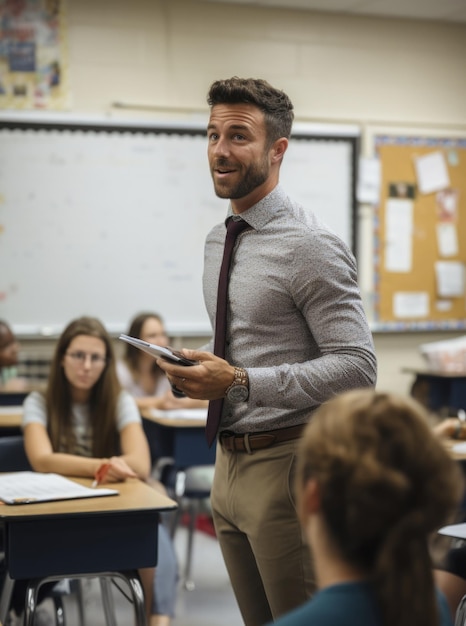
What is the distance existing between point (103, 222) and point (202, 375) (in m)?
4.17

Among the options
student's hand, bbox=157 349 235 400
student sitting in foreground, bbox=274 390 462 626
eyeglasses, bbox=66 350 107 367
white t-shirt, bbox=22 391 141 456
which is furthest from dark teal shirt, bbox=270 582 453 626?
eyeglasses, bbox=66 350 107 367

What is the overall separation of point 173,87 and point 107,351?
9.43 feet

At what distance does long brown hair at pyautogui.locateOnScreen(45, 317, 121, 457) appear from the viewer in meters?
3.31

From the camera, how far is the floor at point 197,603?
150 inches

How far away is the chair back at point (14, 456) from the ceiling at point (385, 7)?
3648 mm

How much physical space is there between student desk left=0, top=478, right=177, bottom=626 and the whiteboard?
329 centimetres

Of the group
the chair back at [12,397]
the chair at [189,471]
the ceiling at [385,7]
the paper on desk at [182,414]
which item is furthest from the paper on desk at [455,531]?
the ceiling at [385,7]

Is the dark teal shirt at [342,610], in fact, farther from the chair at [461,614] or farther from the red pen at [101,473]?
the red pen at [101,473]

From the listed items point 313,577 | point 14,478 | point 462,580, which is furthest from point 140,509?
point 462,580

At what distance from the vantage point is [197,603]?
13.3 ft

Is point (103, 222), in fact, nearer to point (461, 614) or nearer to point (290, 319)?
point (461, 614)

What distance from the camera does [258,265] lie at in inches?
76.1

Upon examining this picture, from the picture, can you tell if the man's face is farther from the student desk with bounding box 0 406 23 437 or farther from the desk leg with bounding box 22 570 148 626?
the student desk with bounding box 0 406 23 437

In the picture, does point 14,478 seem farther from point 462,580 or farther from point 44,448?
point 462,580
